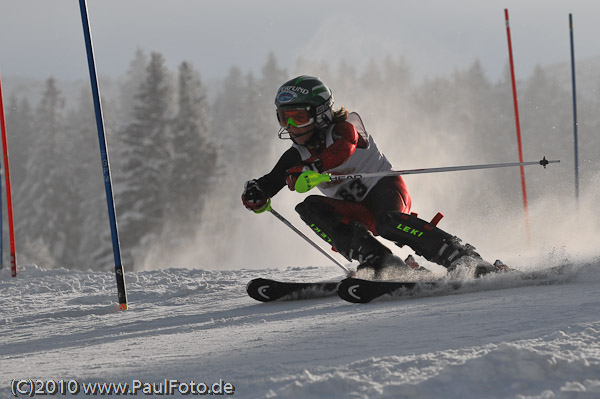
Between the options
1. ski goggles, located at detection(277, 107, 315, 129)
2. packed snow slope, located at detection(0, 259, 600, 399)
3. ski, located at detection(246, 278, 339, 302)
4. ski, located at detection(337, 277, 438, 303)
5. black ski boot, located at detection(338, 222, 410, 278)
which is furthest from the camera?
ski goggles, located at detection(277, 107, 315, 129)

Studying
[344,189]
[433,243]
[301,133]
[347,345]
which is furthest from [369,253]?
[347,345]

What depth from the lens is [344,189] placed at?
4.46 meters

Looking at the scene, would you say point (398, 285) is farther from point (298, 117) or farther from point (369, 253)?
point (298, 117)

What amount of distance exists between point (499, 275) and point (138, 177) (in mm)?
27177

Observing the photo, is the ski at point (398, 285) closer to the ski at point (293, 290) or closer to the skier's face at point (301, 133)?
the ski at point (293, 290)

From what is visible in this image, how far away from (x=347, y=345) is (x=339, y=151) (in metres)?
1.99

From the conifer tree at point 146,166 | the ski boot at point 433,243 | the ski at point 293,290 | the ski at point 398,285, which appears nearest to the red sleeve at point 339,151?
the ski boot at point 433,243

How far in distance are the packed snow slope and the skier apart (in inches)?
16.5

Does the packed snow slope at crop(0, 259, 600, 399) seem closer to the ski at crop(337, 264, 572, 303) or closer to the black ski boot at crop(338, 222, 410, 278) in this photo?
the ski at crop(337, 264, 572, 303)

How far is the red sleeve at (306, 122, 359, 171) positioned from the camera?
4078 mm

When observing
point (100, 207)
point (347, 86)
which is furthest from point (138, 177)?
point (347, 86)

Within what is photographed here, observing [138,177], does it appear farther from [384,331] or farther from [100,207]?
[384,331]

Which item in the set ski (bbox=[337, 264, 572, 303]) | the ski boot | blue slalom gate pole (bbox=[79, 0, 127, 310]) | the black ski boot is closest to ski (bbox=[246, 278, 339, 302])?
the black ski boot

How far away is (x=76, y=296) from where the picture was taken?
5.43 meters
